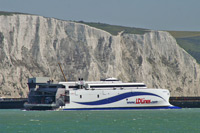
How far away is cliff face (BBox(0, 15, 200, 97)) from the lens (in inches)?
4808

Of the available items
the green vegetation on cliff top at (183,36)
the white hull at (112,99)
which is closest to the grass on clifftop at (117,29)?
the green vegetation on cliff top at (183,36)

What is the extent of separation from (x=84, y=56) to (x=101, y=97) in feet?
138

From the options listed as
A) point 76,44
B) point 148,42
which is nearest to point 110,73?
point 76,44

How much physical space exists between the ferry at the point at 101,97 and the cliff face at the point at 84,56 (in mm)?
29662

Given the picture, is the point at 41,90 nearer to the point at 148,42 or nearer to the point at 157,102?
the point at 157,102

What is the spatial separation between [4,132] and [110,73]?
80610 mm

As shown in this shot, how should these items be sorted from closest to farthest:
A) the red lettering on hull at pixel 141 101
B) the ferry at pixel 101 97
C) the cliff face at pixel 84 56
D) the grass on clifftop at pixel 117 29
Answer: the ferry at pixel 101 97
the red lettering on hull at pixel 141 101
the cliff face at pixel 84 56
the grass on clifftop at pixel 117 29

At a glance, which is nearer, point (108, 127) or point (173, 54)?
point (108, 127)

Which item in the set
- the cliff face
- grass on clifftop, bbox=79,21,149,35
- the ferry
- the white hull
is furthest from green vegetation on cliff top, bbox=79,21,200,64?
the white hull

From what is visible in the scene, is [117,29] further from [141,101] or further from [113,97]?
[113,97]

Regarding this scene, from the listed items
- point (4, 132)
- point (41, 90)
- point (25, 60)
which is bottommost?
point (4, 132)

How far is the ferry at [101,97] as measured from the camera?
8862 centimetres

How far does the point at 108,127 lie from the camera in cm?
5481

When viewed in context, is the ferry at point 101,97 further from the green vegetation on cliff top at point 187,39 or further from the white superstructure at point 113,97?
the green vegetation on cliff top at point 187,39
